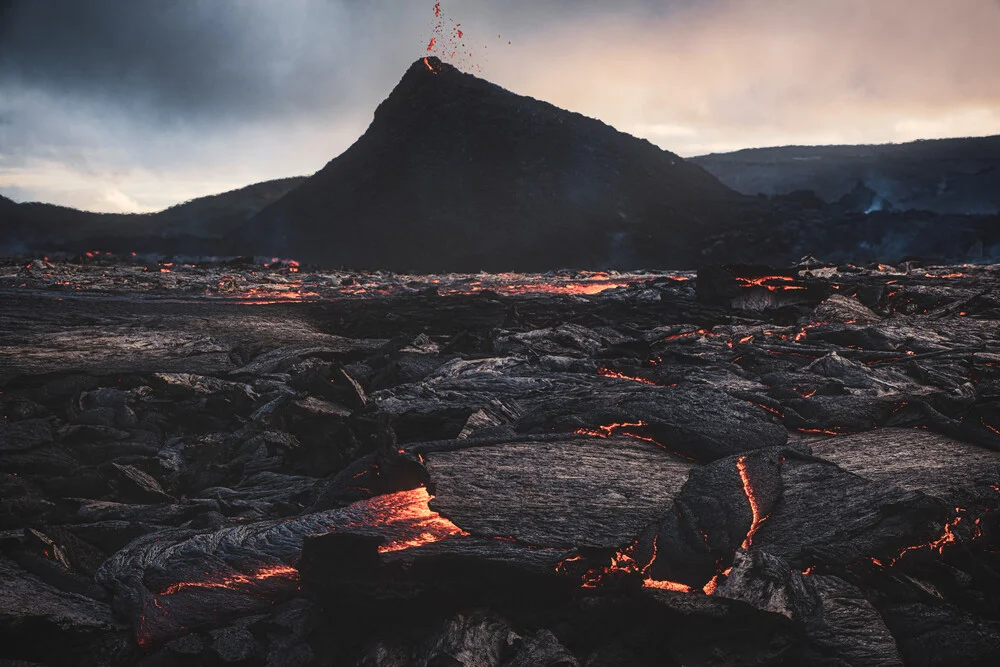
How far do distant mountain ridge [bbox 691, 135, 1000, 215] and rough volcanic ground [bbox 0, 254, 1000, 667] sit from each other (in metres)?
51.6

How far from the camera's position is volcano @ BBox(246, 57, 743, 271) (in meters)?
36.1

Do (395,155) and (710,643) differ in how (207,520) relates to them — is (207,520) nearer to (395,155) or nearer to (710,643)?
(710,643)

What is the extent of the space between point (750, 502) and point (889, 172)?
233 ft

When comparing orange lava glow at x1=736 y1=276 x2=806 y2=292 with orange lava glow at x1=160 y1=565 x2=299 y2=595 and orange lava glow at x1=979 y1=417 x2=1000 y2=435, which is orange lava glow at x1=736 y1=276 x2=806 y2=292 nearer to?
orange lava glow at x1=979 y1=417 x2=1000 y2=435

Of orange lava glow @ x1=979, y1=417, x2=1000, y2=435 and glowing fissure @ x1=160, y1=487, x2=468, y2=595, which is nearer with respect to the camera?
glowing fissure @ x1=160, y1=487, x2=468, y2=595

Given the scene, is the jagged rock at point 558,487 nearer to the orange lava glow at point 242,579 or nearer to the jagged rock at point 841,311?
the orange lava glow at point 242,579

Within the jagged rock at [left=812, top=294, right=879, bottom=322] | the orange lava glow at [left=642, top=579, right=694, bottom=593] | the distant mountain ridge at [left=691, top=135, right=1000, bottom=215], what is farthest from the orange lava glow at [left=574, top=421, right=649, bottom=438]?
the distant mountain ridge at [left=691, top=135, right=1000, bottom=215]

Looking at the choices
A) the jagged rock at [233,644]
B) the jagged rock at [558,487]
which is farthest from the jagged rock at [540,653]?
the jagged rock at [233,644]

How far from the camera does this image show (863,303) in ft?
35.7

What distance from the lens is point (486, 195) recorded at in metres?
39.3

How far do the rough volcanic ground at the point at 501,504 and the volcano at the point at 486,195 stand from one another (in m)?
28.8

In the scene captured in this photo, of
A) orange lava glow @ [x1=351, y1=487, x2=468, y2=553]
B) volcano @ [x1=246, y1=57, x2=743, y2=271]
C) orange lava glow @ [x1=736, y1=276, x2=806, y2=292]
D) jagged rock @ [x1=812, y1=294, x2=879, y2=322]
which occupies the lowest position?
orange lava glow @ [x1=351, y1=487, x2=468, y2=553]

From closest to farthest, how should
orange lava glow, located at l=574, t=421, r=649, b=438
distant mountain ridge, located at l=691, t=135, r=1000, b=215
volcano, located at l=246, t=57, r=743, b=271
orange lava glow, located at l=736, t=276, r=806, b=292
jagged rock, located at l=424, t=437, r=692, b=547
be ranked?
jagged rock, located at l=424, t=437, r=692, b=547, orange lava glow, located at l=574, t=421, r=649, b=438, orange lava glow, located at l=736, t=276, r=806, b=292, volcano, located at l=246, t=57, r=743, b=271, distant mountain ridge, located at l=691, t=135, r=1000, b=215

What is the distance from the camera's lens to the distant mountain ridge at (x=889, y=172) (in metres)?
48.5
